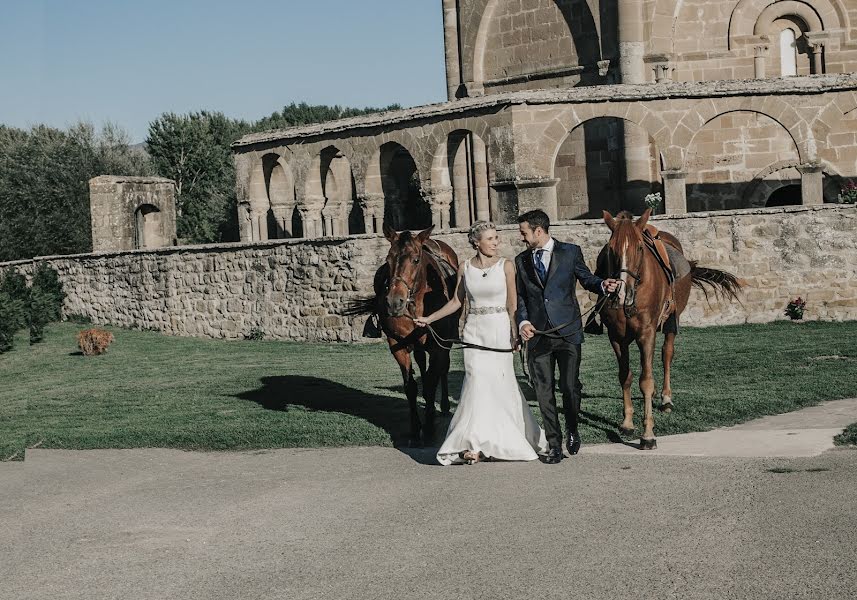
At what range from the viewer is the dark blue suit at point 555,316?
410 inches

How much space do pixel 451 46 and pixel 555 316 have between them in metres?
23.7

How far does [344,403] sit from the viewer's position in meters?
14.1

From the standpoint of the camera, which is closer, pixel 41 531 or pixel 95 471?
pixel 41 531

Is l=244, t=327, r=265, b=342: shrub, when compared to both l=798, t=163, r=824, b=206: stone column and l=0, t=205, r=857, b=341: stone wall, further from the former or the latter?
l=798, t=163, r=824, b=206: stone column

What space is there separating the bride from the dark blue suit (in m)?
0.17

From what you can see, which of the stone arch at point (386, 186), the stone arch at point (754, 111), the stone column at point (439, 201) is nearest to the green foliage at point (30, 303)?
the stone arch at point (386, 186)

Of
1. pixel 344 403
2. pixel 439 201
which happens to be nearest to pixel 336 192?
pixel 439 201

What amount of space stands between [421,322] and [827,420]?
3.85 metres

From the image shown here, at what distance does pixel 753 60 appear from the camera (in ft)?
92.8

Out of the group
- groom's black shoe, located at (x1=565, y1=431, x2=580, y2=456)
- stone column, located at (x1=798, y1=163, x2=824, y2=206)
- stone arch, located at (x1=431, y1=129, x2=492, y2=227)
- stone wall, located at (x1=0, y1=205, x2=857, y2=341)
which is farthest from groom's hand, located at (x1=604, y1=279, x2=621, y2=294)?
stone arch, located at (x1=431, y1=129, x2=492, y2=227)

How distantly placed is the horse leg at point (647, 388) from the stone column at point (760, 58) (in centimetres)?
Answer: 1844

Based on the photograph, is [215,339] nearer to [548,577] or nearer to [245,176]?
[245,176]

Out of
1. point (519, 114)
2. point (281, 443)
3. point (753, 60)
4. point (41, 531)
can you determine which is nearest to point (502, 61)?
point (753, 60)

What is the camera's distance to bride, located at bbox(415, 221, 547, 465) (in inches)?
402
